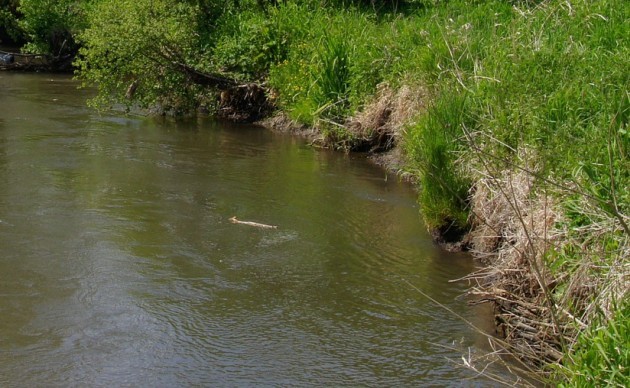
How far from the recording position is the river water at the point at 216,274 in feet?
19.1

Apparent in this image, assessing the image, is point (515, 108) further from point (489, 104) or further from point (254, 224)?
point (254, 224)

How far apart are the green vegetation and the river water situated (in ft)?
2.00

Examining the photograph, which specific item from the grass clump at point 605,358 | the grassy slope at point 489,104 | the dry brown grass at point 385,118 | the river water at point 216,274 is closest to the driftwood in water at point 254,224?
the river water at point 216,274

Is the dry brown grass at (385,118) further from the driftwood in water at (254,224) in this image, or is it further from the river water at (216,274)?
the driftwood in water at (254,224)

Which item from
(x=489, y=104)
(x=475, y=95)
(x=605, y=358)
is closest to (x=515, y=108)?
(x=489, y=104)

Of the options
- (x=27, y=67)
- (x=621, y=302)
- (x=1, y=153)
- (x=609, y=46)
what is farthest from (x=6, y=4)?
(x=621, y=302)

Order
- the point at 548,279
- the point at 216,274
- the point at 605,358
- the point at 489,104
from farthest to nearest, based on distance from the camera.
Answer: the point at 489,104
the point at 216,274
the point at 548,279
the point at 605,358

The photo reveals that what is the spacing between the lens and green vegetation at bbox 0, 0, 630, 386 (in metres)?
5.29

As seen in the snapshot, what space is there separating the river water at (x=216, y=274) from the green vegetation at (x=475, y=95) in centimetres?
61

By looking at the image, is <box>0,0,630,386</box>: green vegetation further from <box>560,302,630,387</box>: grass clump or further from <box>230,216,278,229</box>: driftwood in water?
<box>230,216,278,229</box>: driftwood in water

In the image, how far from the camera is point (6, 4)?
2169 centimetres

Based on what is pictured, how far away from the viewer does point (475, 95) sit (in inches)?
335

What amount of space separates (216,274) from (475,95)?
300 centimetres

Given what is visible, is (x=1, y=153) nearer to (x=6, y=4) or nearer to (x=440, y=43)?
(x=440, y=43)
